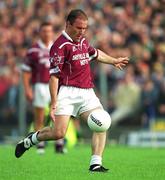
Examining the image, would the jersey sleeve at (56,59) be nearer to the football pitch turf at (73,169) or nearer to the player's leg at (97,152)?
the player's leg at (97,152)

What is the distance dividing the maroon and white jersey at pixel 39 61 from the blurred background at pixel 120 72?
440 cm

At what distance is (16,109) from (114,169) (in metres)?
10.4

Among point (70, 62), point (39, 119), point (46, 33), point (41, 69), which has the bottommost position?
point (39, 119)


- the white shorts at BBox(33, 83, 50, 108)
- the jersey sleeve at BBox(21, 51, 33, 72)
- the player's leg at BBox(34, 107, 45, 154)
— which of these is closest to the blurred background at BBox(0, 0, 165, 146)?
the white shorts at BBox(33, 83, 50, 108)

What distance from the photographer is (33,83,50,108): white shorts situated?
1539cm

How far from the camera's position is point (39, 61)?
15258 millimetres

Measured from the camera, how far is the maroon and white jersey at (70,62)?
9.91 metres

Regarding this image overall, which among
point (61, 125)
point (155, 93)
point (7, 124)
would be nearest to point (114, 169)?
point (61, 125)

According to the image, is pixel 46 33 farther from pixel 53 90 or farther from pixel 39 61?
pixel 53 90

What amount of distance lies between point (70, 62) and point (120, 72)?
1080 cm

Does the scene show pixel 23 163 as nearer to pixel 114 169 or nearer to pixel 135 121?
pixel 114 169

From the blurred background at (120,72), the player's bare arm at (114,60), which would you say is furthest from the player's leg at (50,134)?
the blurred background at (120,72)

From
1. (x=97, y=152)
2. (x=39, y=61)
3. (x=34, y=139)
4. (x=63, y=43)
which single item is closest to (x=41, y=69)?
(x=39, y=61)

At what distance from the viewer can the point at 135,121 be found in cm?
2009
